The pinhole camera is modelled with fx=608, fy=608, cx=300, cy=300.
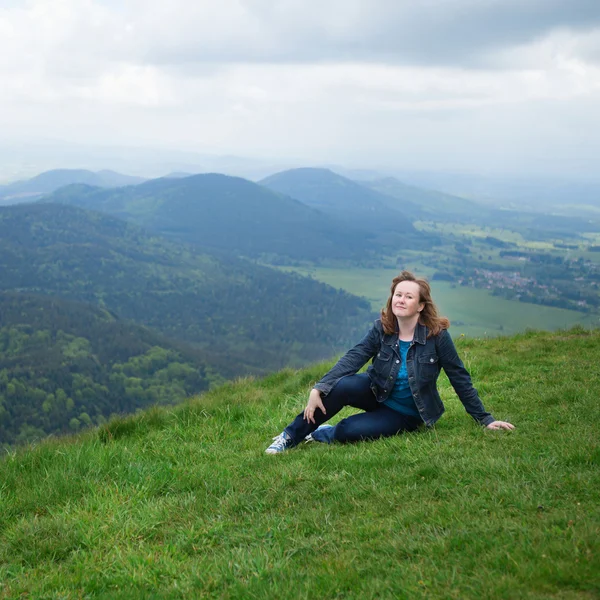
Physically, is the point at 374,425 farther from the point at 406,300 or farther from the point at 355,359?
the point at 406,300

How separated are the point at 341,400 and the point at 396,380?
58 centimetres

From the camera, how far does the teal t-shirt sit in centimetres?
597

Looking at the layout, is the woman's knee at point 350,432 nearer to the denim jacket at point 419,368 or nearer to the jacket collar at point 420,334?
the denim jacket at point 419,368

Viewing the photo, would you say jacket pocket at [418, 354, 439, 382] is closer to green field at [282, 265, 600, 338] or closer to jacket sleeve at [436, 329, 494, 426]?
jacket sleeve at [436, 329, 494, 426]

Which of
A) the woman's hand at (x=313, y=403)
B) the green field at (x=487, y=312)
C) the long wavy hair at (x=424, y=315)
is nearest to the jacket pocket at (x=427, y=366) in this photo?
the long wavy hair at (x=424, y=315)

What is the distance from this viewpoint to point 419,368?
5863 millimetres

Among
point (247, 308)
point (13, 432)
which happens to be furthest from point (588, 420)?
point (247, 308)

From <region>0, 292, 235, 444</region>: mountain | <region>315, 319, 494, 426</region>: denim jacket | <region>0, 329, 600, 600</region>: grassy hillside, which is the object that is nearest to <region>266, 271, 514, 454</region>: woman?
<region>315, 319, 494, 426</region>: denim jacket

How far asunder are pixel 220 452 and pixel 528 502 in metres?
3.26

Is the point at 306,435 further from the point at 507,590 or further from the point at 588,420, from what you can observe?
the point at 507,590

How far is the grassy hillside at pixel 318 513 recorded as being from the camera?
135 inches

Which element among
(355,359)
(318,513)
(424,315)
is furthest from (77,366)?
(318,513)

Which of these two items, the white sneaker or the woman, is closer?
the woman

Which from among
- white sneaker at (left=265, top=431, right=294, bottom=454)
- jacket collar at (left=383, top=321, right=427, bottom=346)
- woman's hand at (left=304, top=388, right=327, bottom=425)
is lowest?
white sneaker at (left=265, top=431, right=294, bottom=454)
